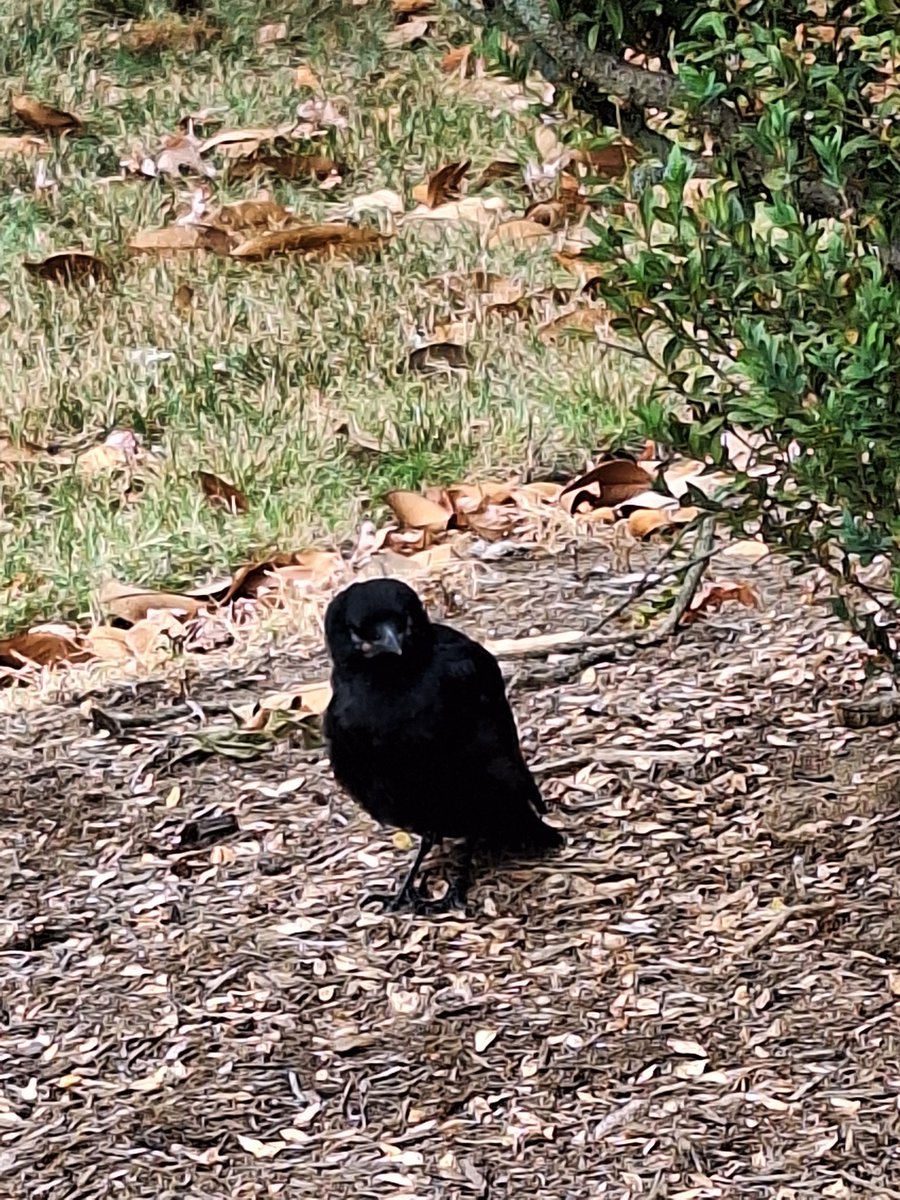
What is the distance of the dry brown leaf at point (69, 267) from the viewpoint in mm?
7652

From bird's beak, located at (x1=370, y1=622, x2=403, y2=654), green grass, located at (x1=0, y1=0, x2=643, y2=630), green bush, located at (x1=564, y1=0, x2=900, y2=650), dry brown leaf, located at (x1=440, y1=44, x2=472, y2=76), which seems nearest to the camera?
green bush, located at (x1=564, y1=0, x2=900, y2=650)

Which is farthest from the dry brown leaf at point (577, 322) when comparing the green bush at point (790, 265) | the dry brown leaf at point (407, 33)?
the green bush at point (790, 265)

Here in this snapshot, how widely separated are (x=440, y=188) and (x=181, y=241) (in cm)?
98

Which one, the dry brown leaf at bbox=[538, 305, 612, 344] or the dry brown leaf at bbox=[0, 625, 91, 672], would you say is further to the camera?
the dry brown leaf at bbox=[538, 305, 612, 344]

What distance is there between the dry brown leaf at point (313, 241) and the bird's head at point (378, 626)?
13.2ft

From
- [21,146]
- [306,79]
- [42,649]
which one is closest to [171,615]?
[42,649]

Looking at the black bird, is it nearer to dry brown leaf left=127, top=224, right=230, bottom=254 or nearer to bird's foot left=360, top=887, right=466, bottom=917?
bird's foot left=360, top=887, right=466, bottom=917

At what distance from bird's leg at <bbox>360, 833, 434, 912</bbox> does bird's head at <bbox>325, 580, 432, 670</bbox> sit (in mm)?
336

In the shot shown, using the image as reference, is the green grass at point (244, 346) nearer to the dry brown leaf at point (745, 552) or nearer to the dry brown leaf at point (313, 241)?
the dry brown leaf at point (313, 241)

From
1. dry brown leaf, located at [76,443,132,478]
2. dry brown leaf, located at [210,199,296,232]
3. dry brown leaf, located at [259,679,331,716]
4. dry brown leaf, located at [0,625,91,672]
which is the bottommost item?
dry brown leaf, located at [76,443,132,478]

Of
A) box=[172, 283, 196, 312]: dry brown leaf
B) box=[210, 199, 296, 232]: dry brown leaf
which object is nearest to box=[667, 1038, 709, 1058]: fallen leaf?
box=[172, 283, 196, 312]: dry brown leaf

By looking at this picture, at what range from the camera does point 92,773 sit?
4.41 metres

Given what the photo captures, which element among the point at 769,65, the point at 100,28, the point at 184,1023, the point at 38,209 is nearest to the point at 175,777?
the point at 184,1023

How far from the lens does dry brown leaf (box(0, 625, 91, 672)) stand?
5.11 m
